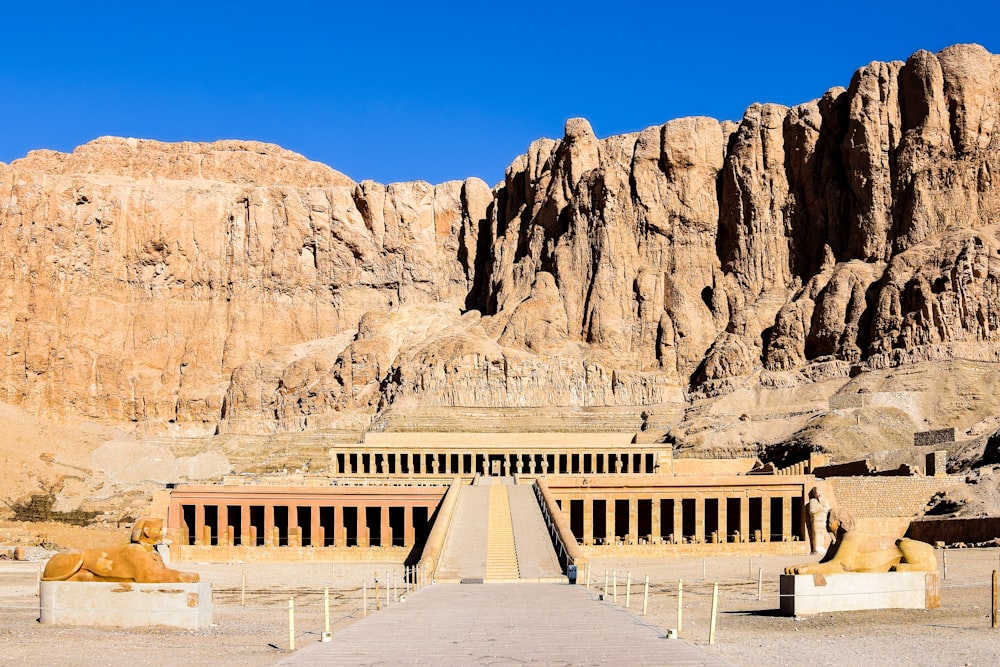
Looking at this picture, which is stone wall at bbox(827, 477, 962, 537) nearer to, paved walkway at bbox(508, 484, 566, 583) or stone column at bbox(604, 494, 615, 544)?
stone column at bbox(604, 494, 615, 544)

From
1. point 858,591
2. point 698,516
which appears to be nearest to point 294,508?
point 698,516

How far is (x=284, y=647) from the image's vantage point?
23.2m

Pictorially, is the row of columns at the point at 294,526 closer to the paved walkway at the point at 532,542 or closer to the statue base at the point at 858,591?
the paved walkway at the point at 532,542

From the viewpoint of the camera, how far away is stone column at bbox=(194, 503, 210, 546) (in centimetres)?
6444

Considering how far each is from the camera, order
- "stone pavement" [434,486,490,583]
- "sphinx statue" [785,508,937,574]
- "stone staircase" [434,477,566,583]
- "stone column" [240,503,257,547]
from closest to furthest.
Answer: "sphinx statue" [785,508,937,574]
"stone staircase" [434,477,566,583]
"stone pavement" [434,486,490,583]
"stone column" [240,503,257,547]

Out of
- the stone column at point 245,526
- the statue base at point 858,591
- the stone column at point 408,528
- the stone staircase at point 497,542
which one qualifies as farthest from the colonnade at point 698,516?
the statue base at point 858,591

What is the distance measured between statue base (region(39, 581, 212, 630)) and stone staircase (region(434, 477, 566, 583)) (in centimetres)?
1618

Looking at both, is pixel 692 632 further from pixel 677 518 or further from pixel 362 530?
pixel 677 518

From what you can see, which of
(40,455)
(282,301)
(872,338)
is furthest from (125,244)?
(872,338)

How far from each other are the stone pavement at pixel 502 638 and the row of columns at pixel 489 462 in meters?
66.0

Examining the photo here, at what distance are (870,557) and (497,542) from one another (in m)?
22.0

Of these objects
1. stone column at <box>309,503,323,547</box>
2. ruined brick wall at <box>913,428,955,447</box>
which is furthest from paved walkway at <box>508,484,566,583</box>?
ruined brick wall at <box>913,428,955,447</box>

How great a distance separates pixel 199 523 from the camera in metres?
64.9

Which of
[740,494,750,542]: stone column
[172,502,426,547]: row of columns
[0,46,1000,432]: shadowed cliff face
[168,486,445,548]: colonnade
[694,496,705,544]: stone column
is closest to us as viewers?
[694,496,705,544]: stone column
